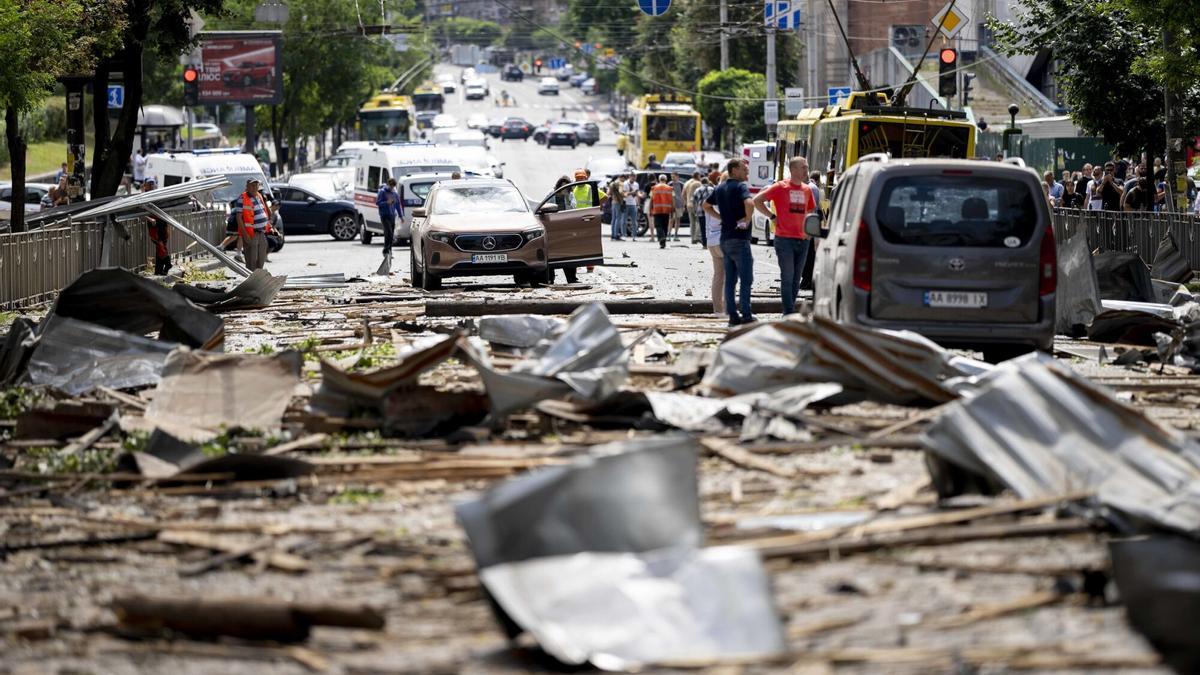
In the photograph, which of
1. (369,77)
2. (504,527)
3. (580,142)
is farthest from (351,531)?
(580,142)

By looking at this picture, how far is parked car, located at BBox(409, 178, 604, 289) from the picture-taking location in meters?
25.8

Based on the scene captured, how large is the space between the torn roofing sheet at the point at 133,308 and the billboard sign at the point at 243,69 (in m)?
54.8

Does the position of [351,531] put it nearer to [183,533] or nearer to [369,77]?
[183,533]

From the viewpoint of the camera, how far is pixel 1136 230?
86.3 feet

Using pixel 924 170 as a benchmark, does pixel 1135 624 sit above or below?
below

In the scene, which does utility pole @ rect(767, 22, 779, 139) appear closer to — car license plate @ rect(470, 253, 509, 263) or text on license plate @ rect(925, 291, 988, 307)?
car license plate @ rect(470, 253, 509, 263)

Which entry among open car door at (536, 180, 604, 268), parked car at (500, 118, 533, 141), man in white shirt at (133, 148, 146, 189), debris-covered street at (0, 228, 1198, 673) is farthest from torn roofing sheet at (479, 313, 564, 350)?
parked car at (500, 118, 533, 141)

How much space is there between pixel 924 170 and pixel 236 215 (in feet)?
59.3

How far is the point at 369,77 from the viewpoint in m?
87.3

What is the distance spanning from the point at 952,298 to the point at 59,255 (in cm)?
1483

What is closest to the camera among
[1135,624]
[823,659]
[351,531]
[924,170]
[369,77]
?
[823,659]

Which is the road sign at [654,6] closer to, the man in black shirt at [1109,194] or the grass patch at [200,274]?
the grass patch at [200,274]

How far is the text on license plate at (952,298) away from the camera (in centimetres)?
1427

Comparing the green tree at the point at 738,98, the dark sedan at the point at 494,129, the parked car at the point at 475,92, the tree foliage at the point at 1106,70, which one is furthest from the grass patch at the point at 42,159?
the parked car at the point at 475,92
